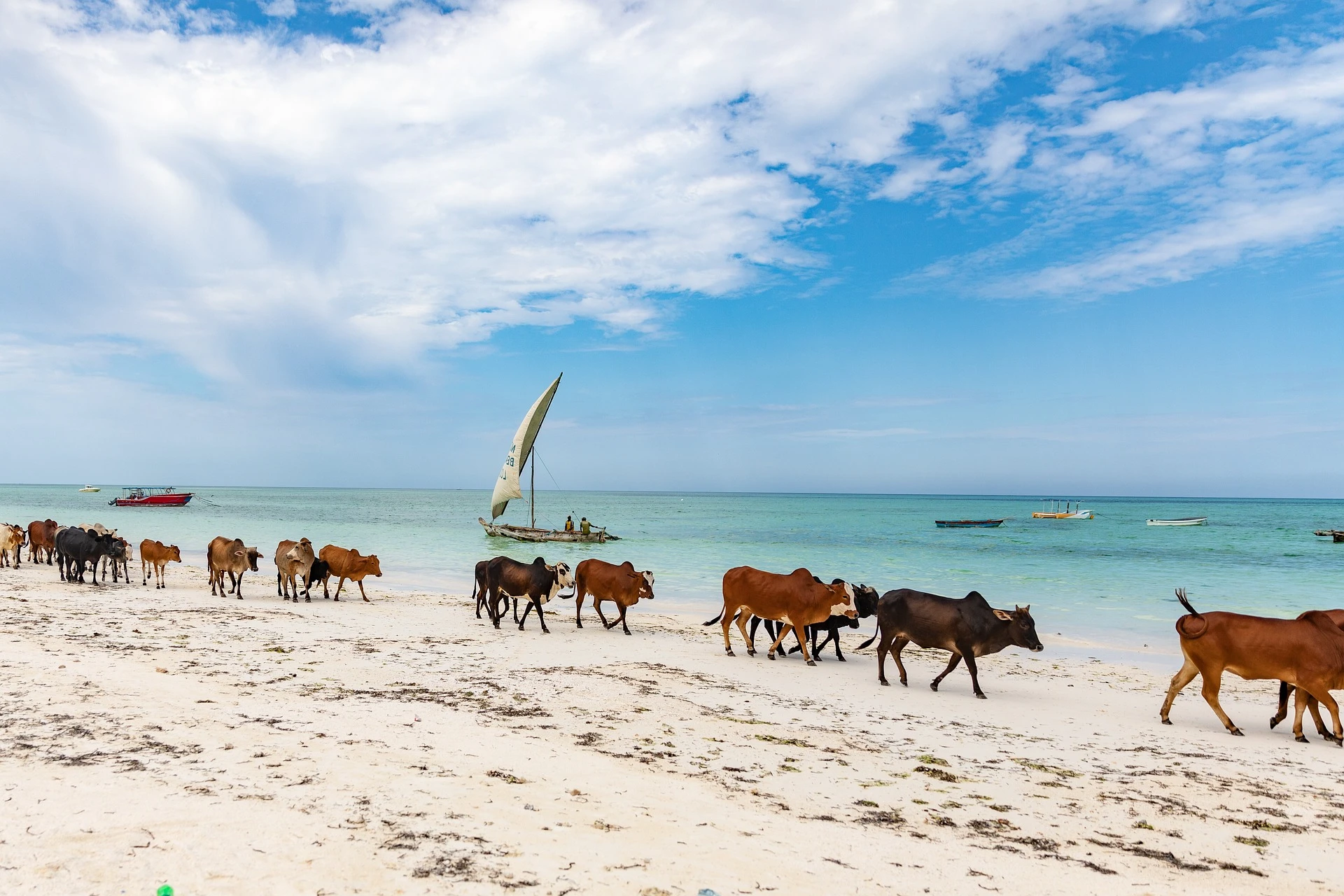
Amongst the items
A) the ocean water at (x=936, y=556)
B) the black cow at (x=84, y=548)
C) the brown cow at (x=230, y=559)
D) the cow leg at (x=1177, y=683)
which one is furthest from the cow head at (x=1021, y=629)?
the black cow at (x=84, y=548)

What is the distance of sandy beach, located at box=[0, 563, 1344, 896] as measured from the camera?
3957 millimetres

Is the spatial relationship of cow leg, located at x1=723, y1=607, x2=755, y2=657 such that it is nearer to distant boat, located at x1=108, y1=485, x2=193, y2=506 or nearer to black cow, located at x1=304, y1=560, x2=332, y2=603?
black cow, located at x1=304, y1=560, x2=332, y2=603

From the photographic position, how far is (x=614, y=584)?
13953 mm

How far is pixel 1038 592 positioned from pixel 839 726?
64.6 ft

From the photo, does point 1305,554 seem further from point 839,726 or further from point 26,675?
point 26,675

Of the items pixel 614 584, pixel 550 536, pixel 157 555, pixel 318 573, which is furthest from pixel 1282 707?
pixel 550 536

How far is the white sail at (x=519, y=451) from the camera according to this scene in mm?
45938

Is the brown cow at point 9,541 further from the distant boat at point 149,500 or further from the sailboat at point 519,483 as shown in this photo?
the distant boat at point 149,500

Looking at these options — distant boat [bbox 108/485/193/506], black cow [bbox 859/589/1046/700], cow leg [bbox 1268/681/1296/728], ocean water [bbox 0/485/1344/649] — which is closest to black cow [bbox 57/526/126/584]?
ocean water [bbox 0/485/1344/649]

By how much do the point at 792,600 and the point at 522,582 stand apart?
5.05 metres

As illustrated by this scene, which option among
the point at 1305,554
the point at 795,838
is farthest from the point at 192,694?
the point at 1305,554

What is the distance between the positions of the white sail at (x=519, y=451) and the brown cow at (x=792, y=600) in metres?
35.0

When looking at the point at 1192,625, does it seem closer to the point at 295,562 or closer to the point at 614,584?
the point at 614,584

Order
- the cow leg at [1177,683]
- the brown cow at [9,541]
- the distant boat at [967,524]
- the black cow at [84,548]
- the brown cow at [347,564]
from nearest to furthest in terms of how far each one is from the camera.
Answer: the cow leg at [1177,683]
the brown cow at [347,564]
the black cow at [84,548]
the brown cow at [9,541]
the distant boat at [967,524]
